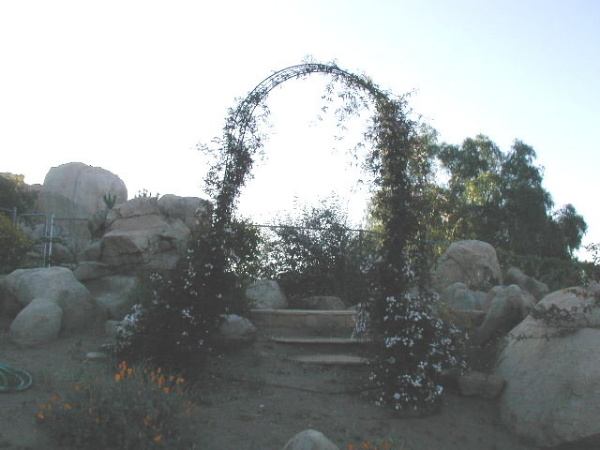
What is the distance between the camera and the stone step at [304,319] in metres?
8.50

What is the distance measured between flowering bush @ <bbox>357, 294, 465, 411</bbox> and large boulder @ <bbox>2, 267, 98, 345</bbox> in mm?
3653

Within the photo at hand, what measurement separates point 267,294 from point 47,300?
298cm

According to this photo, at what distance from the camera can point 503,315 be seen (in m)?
7.44

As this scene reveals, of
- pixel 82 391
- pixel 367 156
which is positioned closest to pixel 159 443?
pixel 82 391

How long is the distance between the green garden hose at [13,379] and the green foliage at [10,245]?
3.82 metres

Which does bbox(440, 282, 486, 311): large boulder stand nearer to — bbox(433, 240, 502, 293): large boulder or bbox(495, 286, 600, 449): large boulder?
bbox(433, 240, 502, 293): large boulder

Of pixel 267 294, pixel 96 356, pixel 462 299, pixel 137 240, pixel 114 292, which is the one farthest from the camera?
pixel 137 240

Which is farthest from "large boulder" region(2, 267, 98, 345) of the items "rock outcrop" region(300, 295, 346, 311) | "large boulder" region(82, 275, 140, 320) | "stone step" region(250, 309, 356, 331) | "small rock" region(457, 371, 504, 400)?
"small rock" region(457, 371, 504, 400)

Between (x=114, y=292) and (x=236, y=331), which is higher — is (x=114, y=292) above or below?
above

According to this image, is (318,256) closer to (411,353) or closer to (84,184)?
(411,353)

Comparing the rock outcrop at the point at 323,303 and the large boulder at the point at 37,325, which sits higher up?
the rock outcrop at the point at 323,303

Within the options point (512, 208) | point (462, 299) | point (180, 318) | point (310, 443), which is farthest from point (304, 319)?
point (512, 208)

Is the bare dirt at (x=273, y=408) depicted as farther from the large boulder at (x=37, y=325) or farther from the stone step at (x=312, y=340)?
the stone step at (x=312, y=340)

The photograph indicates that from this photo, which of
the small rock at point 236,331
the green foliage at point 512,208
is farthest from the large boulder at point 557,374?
the green foliage at point 512,208
